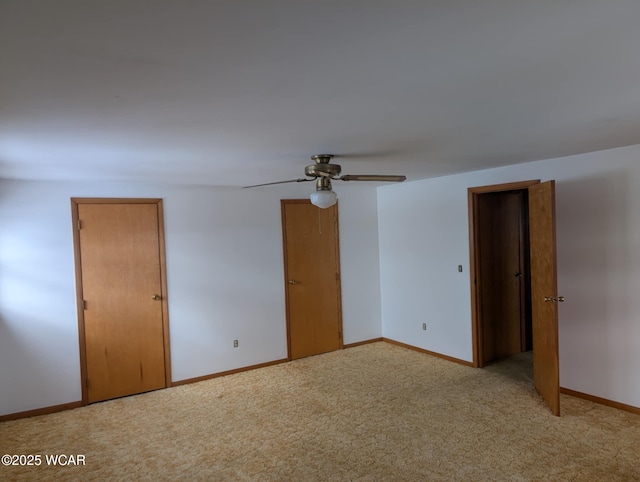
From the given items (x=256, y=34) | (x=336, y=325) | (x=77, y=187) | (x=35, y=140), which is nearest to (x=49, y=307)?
(x=77, y=187)

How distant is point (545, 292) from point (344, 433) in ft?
6.78

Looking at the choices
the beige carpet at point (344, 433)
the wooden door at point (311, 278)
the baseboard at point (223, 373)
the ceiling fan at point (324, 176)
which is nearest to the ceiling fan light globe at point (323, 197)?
the ceiling fan at point (324, 176)

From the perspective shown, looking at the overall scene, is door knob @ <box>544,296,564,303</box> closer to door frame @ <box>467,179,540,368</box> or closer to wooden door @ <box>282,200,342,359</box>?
door frame @ <box>467,179,540,368</box>

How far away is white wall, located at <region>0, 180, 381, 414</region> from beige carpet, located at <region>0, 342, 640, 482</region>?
1.43 feet

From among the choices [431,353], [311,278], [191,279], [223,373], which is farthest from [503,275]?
[191,279]

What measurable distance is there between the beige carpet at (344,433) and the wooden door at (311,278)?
84 centimetres

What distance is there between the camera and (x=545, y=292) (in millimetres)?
3529

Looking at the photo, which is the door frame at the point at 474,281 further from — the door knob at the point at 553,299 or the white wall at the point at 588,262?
the door knob at the point at 553,299

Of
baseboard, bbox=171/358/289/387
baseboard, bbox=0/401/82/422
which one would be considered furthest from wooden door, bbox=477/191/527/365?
baseboard, bbox=0/401/82/422

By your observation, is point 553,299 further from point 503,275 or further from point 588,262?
point 503,275

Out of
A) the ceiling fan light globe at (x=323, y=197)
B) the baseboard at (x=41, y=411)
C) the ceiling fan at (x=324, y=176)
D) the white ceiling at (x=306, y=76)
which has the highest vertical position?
the white ceiling at (x=306, y=76)

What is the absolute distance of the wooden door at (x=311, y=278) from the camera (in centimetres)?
525

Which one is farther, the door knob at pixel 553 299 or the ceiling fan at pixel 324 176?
the door knob at pixel 553 299

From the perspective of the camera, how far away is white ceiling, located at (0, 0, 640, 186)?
110cm
